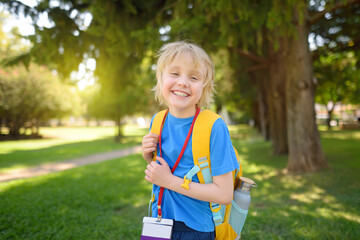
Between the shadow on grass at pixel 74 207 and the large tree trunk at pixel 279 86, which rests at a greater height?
the large tree trunk at pixel 279 86

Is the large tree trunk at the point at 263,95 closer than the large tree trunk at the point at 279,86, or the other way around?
the large tree trunk at the point at 279,86

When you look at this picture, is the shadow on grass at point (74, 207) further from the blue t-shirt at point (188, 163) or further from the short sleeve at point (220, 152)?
the short sleeve at point (220, 152)

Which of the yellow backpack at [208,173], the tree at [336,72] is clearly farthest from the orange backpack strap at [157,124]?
the tree at [336,72]

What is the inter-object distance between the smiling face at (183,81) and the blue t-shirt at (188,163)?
0.39ft

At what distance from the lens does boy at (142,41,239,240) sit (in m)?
1.25

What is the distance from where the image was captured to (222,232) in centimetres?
137

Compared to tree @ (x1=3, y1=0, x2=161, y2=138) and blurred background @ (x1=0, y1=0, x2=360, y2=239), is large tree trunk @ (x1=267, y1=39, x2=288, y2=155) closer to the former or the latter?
blurred background @ (x1=0, y1=0, x2=360, y2=239)

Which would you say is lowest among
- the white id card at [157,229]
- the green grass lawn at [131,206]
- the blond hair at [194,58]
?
the green grass lawn at [131,206]

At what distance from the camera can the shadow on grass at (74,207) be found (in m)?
3.58

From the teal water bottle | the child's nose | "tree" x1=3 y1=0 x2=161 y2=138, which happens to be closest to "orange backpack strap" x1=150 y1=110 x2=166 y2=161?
the child's nose

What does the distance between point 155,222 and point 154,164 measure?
0.31 metres

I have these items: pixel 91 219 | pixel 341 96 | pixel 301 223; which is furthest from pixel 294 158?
pixel 341 96

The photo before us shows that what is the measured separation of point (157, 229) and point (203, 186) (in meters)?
0.34

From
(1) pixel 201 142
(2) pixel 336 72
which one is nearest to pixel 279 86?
(2) pixel 336 72
